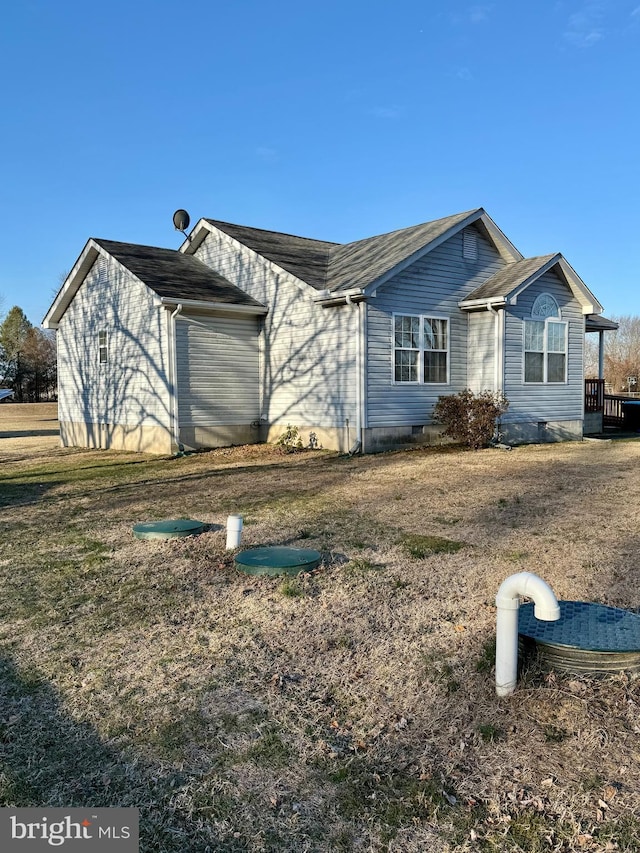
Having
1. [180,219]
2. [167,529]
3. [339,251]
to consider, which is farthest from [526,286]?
[167,529]

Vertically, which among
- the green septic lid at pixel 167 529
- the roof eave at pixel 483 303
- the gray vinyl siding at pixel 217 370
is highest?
the roof eave at pixel 483 303

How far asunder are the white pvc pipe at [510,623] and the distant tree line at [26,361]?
168ft

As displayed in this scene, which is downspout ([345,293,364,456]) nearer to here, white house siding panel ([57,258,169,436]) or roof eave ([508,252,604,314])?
roof eave ([508,252,604,314])

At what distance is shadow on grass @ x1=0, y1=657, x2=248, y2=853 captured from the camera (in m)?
2.29

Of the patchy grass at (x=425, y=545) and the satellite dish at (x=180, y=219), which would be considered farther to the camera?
the satellite dish at (x=180, y=219)

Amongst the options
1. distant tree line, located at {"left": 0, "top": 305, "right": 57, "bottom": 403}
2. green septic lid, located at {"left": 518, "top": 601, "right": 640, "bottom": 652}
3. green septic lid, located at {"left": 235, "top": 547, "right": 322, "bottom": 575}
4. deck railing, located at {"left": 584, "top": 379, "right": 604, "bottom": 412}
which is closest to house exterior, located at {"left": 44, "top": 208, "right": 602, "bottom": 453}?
deck railing, located at {"left": 584, "top": 379, "right": 604, "bottom": 412}

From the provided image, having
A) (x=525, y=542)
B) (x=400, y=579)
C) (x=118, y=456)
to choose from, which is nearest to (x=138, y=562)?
(x=400, y=579)

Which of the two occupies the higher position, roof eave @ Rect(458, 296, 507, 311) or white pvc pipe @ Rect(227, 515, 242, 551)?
roof eave @ Rect(458, 296, 507, 311)

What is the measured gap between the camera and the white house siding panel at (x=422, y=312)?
44.7 feet

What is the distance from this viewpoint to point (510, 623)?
3.16 metres

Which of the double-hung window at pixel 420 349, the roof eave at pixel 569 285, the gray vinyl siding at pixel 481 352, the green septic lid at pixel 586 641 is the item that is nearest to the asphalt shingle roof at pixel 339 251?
the double-hung window at pixel 420 349

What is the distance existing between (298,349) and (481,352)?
14.2ft

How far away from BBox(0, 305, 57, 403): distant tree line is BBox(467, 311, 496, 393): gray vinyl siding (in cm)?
4182

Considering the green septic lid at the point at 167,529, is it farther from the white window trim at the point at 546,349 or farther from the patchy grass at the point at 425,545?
the white window trim at the point at 546,349
